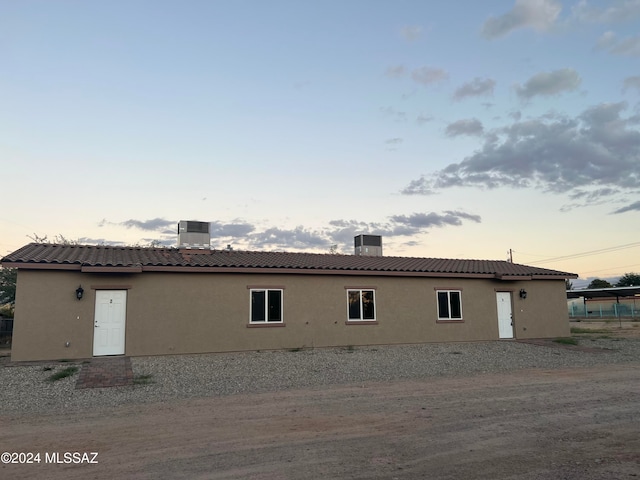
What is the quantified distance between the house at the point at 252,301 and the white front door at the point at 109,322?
0.03 metres

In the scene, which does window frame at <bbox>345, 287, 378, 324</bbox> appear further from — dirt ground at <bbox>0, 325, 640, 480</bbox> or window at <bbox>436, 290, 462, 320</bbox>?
dirt ground at <bbox>0, 325, 640, 480</bbox>

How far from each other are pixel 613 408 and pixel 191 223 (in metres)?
14.7

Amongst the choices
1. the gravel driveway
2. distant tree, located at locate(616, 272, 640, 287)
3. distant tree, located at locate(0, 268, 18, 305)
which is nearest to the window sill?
the gravel driveway

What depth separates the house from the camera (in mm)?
13914

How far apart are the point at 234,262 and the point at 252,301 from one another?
1513 mm

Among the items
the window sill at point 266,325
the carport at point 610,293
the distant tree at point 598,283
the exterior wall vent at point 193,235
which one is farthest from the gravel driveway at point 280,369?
the distant tree at point 598,283

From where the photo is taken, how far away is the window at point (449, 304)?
19266 mm

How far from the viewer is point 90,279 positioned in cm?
1430

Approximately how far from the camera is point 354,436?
641cm

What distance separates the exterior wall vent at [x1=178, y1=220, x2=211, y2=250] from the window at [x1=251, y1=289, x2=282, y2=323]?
3.34 m

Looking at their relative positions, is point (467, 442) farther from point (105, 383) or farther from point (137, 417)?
point (105, 383)

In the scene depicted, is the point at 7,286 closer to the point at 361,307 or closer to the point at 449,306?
the point at 361,307

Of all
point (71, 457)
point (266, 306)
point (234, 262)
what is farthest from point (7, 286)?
point (71, 457)

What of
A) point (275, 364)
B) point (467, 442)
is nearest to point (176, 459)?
point (467, 442)
